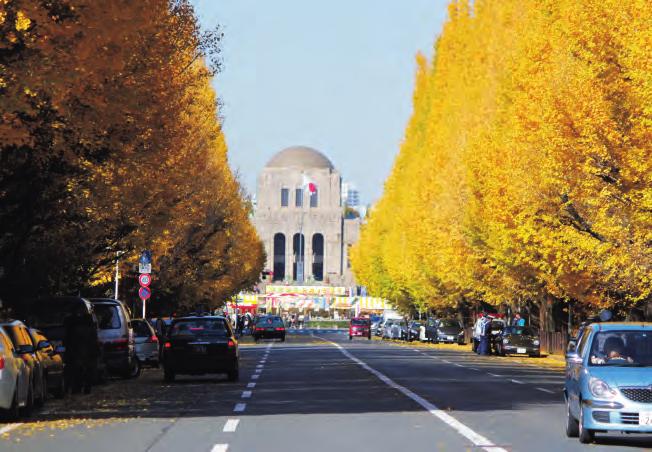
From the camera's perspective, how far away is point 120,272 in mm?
53875

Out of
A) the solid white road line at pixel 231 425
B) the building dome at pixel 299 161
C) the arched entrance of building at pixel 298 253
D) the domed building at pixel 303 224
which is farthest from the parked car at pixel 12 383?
the building dome at pixel 299 161

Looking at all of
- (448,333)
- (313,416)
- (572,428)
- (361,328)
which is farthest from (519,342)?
(572,428)

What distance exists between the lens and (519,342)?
56.5m

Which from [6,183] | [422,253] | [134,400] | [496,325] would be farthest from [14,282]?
[422,253]

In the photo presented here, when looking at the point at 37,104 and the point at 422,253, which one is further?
the point at 422,253

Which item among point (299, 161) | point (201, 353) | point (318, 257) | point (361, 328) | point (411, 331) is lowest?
point (201, 353)

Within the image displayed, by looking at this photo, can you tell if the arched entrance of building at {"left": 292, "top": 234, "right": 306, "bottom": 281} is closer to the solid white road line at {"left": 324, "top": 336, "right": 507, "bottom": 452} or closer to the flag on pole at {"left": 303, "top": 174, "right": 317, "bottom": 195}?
the flag on pole at {"left": 303, "top": 174, "right": 317, "bottom": 195}

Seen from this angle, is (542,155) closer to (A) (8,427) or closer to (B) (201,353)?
(B) (201,353)

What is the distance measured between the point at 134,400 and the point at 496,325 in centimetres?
3613

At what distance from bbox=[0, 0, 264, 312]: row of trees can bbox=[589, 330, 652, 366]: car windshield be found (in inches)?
355

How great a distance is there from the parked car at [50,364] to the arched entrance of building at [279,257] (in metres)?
162

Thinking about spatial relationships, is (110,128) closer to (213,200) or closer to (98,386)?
(98,386)

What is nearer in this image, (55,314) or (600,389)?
(600,389)

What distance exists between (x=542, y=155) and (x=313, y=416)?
20.6 meters
